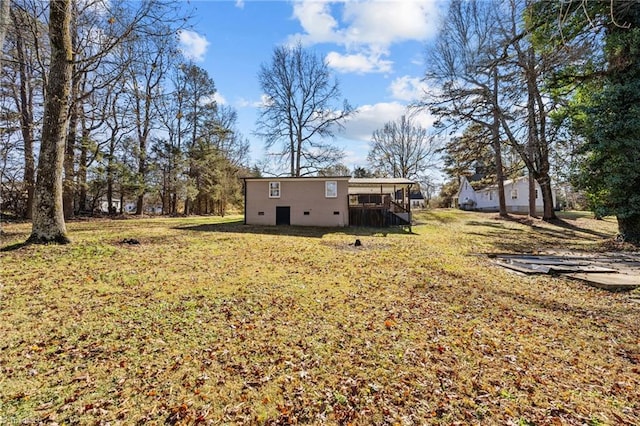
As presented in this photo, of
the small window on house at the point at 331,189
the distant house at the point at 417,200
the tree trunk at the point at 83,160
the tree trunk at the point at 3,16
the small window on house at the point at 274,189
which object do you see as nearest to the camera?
the tree trunk at the point at 3,16

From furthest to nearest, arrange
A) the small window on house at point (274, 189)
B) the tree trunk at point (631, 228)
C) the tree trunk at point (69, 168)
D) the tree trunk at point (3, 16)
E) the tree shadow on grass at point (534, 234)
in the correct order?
the small window on house at point (274, 189), the tree trunk at point (69, 168), the tree shadow on grass at point (534, 234), the tree trunk at point (631, 228), the tree trunk at point (3, 16)

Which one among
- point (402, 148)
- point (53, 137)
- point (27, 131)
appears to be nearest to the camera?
point (53, 137)

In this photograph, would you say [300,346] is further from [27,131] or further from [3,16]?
[27,131]

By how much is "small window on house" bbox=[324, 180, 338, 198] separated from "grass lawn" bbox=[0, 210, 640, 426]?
10.6m

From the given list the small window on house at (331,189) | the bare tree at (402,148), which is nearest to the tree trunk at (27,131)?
the small window on house at (331,189)

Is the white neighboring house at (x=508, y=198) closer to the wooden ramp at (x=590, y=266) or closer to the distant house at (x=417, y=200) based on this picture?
the distant house at (x=417, y=200)

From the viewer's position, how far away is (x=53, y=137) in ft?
23.2

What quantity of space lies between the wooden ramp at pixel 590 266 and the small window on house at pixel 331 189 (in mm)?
9445

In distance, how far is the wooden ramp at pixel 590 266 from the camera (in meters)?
6.18

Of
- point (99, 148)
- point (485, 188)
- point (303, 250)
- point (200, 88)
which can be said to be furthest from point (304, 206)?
point (485, 188)

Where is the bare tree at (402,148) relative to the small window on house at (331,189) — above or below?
above

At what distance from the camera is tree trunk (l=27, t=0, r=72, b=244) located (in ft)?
22.8

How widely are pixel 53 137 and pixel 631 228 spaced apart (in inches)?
726

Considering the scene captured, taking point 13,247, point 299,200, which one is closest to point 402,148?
point 299,200
